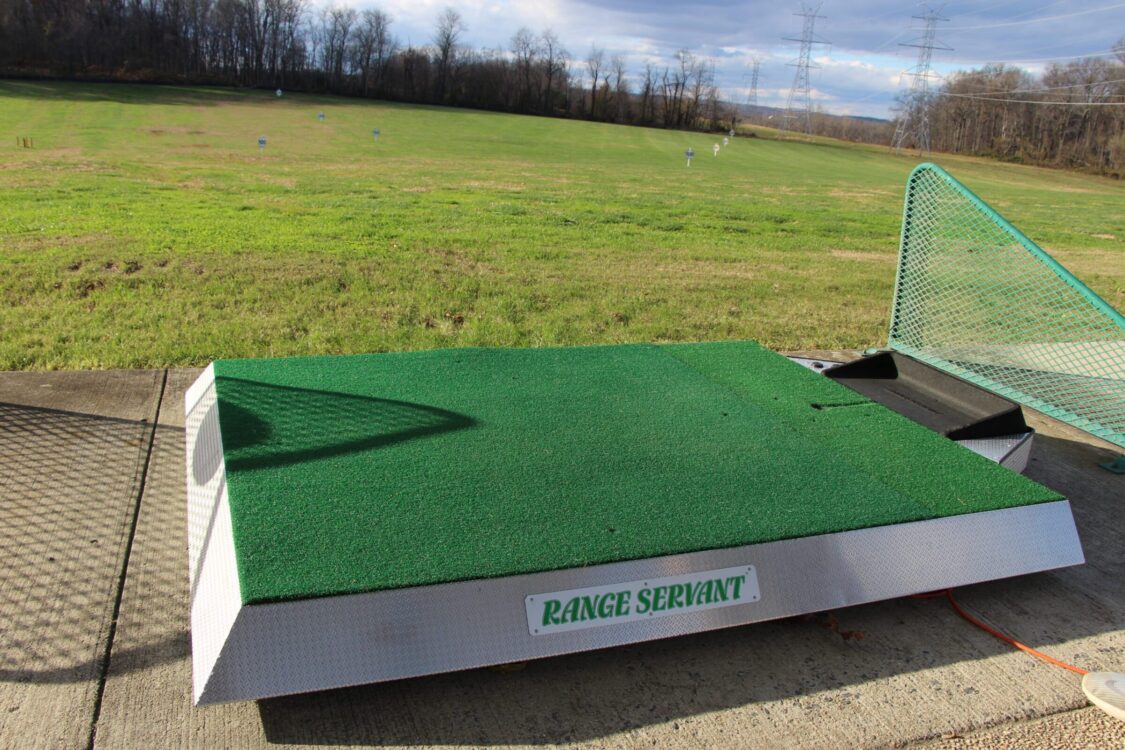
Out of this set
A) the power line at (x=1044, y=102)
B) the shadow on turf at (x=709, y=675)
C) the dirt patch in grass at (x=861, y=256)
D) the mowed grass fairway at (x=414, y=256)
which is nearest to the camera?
the shadow on turf at (x=709, y=675)

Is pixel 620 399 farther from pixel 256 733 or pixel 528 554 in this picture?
pixel 256 733

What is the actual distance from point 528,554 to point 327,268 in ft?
20.6

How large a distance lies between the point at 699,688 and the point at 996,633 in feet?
4.23

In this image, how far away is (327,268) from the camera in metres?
8.48

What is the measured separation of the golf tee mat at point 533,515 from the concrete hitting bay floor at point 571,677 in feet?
0.49

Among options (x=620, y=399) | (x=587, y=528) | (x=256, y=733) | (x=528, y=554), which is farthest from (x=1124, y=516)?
(x=256, y=733)

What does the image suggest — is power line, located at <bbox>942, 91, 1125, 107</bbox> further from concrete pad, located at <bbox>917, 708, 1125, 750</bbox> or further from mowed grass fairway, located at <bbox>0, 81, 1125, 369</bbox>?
concrete pad, located at <bbox>917, 708, 1125, 750</bbox>

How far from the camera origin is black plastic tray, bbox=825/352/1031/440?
4.56m

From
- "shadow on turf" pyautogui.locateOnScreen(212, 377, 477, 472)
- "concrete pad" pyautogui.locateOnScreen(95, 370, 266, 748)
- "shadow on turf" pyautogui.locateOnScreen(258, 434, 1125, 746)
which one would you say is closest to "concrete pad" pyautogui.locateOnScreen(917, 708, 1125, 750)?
"shadow on turf" pyautogui.locateOnScreen(258, 434, 1125, 746)

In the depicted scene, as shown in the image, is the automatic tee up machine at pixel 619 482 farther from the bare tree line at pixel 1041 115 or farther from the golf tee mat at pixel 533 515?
the bare tree line at pixel 1041 115

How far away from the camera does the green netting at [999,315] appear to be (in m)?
4.37

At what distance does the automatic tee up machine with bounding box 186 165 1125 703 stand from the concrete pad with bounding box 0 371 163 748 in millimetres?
376

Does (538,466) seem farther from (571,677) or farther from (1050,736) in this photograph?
(1050,736)

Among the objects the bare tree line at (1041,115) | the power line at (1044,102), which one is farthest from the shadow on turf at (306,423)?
the power line at (1044,102)
